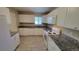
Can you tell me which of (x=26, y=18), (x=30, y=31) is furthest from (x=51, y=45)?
(x=26, y=18)

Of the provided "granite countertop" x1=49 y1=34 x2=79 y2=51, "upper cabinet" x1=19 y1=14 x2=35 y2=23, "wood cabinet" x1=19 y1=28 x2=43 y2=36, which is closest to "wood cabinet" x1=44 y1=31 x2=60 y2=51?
"granite countertop" x1=49 y1=34 x2=79 y2=51

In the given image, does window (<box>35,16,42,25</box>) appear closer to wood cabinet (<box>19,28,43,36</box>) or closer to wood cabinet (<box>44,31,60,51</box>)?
wood cabinet (<box>19,28,43,36</box>)

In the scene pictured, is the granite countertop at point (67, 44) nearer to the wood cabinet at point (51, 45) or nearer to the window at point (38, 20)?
the wood cabinet at point (51, 45)

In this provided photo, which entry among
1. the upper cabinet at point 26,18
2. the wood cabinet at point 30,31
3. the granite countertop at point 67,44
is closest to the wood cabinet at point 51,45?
the granite countertop at point 67,44

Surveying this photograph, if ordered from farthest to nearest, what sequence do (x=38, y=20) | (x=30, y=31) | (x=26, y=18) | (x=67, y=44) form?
(x=30, y=31), (x=26, y=18), (x=38, y=20), (x=67, y=44)

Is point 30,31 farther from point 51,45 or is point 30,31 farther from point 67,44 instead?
point 67,44

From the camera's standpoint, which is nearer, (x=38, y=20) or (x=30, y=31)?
(x=38, y=20)

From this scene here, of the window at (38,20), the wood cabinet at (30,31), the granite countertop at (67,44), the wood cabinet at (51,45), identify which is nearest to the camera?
the granite countertop at (67,44)

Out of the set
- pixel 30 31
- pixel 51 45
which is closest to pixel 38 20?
pixel 30 31

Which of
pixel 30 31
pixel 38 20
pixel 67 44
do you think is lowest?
pixel 67 44

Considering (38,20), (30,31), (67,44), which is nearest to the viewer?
(67,44)

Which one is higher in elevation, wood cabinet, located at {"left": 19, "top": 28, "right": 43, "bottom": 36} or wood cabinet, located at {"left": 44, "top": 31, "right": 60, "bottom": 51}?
wood cabinet, located at {"left": 19, "top": 28, "right": 43, "bottom": 36}

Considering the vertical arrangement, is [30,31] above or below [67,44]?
above
